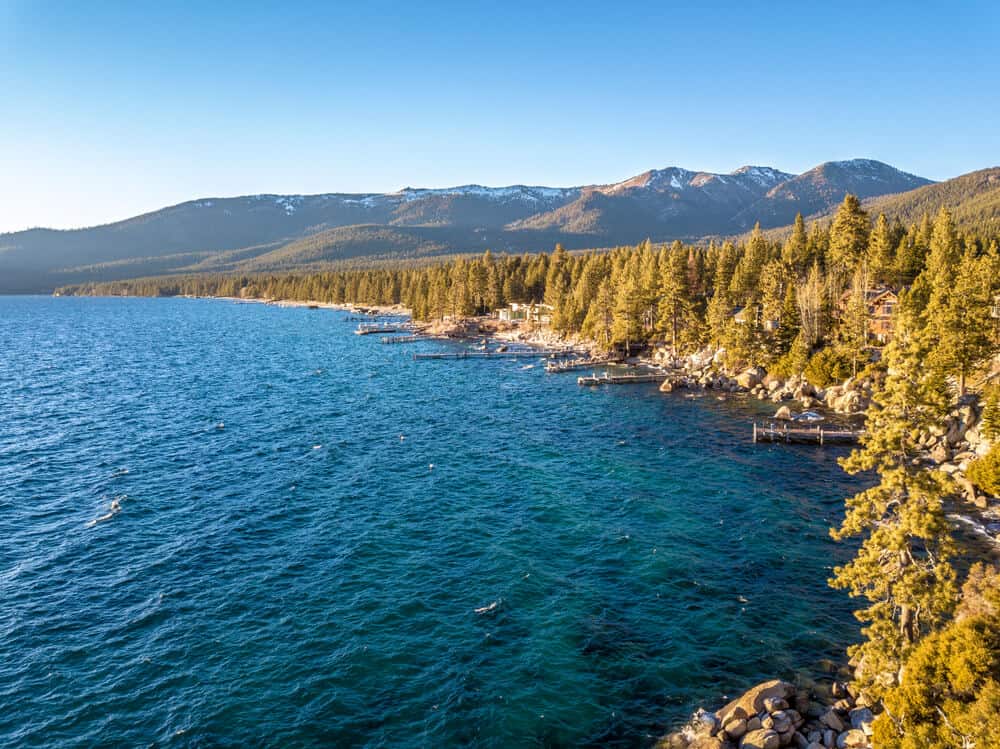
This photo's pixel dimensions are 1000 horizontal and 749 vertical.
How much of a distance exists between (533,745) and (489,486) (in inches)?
1119

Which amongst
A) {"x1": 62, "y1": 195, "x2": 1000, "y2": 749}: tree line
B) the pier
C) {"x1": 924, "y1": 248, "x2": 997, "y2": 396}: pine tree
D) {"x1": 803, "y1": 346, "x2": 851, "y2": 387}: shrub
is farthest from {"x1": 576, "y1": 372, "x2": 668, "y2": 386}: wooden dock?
{"x1": 924, "y1": 248, "x2": 997, "y2": 396}: pine tree

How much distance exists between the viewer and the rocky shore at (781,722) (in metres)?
22.6

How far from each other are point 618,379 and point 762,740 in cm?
7923

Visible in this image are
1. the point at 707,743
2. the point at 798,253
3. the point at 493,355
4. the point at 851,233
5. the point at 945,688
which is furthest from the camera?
the point at 493,355

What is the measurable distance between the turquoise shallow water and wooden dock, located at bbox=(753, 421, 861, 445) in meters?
3.65

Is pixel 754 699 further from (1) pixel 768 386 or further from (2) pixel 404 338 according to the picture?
(2) pixel 404 338

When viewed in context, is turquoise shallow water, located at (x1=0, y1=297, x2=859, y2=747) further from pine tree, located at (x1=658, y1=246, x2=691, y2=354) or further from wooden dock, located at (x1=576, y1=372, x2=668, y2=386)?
pine tree, located at (x1=658, y1=246, x2=691, y2=354)

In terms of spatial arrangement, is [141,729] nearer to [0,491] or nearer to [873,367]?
[0,491]

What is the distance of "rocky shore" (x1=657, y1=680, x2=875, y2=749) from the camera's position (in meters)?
22.6

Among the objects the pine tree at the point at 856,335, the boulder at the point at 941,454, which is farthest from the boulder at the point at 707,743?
the pine tree at the point at 856,335

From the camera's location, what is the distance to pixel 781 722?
2341 cm

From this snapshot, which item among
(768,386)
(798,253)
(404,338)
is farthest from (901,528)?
(404,338)

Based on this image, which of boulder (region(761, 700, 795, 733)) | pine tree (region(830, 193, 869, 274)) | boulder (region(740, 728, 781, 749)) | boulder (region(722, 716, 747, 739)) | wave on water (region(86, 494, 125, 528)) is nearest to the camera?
boulder (region(740, 728, 781, 749))

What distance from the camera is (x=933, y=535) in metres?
23.2
